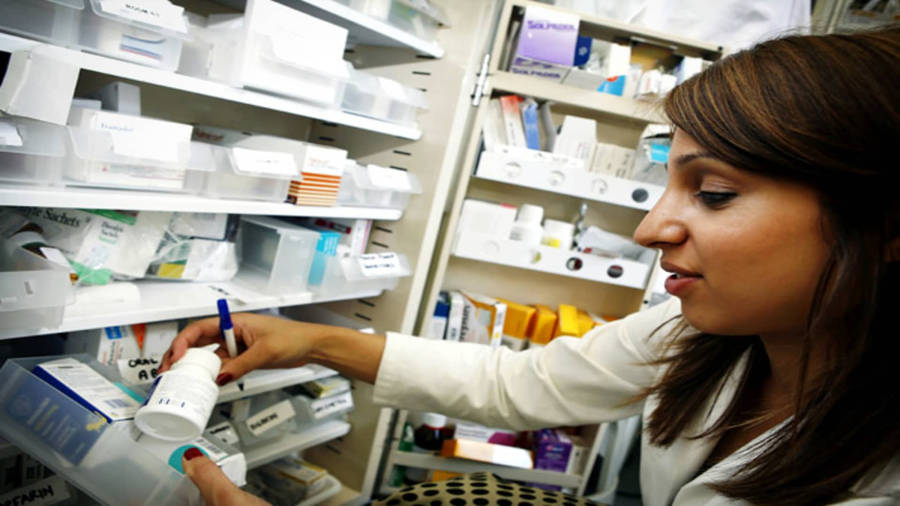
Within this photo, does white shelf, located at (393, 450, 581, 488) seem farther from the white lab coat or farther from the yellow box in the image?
the white lab coat

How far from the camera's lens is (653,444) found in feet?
3.44

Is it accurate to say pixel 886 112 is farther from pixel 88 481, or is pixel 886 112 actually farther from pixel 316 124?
pixel 316 124

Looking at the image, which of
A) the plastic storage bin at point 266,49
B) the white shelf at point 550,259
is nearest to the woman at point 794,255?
the plastic storage bin at point 266,49

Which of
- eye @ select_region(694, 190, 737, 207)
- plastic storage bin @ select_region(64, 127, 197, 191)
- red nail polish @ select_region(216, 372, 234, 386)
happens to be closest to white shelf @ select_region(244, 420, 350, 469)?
red nail polish @ select_region(216, 372, 234, 386)

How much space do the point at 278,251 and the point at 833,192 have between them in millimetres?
1156

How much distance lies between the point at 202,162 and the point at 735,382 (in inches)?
43.5

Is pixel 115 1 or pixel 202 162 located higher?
pixel 115 1

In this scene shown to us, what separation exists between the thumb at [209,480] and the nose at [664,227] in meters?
0.67

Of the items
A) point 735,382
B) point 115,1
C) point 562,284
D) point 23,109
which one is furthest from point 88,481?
point 562,284

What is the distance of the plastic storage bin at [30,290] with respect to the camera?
824 millimetres

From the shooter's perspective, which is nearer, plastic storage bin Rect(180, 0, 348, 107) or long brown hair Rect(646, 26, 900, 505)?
long brown hair Rect(646, 26, 900, 505)

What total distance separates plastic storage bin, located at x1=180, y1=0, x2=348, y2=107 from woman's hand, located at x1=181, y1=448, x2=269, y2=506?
2.27ft

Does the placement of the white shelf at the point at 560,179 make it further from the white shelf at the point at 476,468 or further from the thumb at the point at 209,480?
the thumb at the point at 209,480

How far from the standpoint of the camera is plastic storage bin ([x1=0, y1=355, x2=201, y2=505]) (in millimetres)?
734
